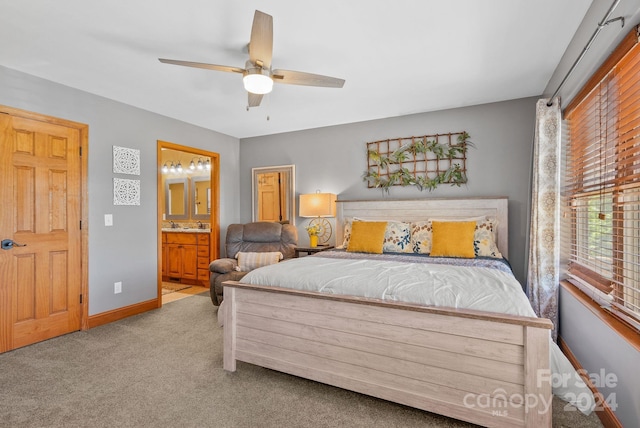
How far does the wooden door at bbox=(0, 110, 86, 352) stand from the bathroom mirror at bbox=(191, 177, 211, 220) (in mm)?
2697

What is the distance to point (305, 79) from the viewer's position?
95.0 inches

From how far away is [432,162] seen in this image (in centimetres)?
405

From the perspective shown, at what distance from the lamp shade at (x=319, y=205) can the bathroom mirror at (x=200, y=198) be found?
7.96 ft

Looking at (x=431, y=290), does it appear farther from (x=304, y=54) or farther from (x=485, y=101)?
(x=485, y=101)

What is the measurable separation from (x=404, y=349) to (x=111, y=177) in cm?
353

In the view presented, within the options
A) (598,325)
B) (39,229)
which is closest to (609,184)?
(598,325)

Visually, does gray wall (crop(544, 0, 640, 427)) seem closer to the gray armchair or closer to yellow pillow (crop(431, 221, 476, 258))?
yellow pillow (crop(431, 221, 476, 258))

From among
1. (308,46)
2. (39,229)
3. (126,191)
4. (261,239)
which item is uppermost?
(308,46)

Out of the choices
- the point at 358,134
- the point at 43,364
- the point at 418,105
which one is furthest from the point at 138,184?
the point at 418,105

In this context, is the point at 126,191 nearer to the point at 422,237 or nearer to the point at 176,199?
the point at 176,199

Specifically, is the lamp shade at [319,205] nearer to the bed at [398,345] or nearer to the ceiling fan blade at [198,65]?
the bed at [398,345]

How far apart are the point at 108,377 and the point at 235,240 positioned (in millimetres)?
2347

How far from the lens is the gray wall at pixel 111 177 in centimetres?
302

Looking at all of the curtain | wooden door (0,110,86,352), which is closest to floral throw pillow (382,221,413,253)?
the curtain
